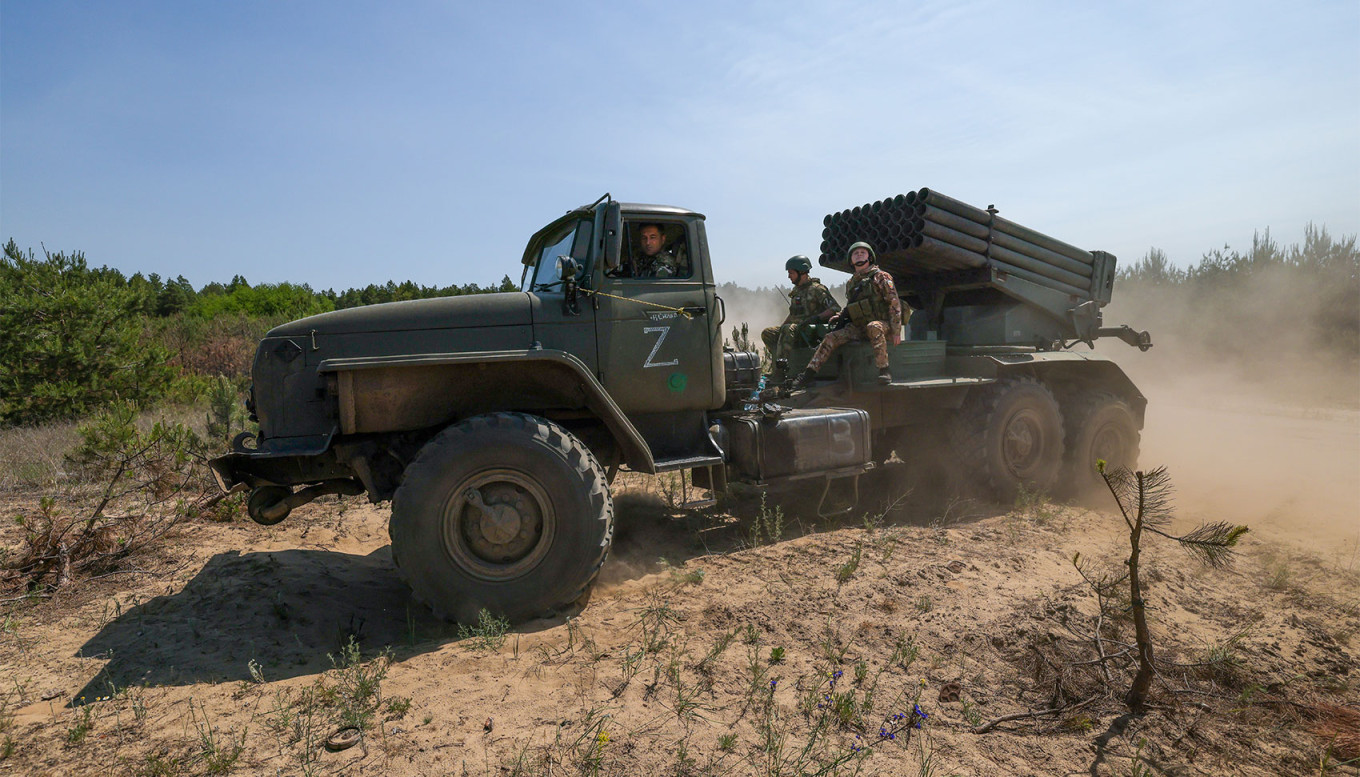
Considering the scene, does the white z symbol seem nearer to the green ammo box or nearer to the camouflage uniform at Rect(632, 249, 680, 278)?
the camouflage uniform at Rect(632, 249, 680, 278)

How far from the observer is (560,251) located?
530cm

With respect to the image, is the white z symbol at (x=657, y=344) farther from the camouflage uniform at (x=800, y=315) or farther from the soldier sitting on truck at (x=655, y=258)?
the camouflage uniform at (x=800, y=315)

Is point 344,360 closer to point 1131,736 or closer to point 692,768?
point 692,768

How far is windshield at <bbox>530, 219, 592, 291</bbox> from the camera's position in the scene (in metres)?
4.92

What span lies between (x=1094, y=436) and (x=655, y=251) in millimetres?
5238

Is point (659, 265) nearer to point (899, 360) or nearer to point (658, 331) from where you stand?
point (658, 331)

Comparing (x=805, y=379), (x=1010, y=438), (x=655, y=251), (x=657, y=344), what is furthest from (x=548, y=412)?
(x=1010, y=438)

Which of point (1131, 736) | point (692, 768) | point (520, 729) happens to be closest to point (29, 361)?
point (520, 729)

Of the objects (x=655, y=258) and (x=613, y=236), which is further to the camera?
(x=655, y=258)

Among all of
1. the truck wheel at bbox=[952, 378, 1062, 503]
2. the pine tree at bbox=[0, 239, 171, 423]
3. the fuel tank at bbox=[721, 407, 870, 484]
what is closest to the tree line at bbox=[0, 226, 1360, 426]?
the pine tree at bbox=[0, 239, 171, 423]

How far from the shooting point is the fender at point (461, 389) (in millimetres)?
3971

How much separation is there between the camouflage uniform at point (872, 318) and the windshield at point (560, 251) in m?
2.59

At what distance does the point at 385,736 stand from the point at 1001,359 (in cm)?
612

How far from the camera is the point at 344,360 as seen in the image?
3848 mm
